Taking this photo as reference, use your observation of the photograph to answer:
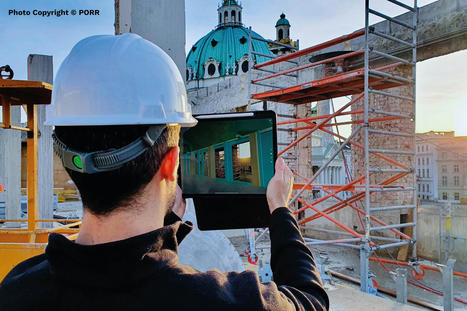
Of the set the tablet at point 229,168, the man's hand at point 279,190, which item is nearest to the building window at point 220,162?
the tablet at point 229,168

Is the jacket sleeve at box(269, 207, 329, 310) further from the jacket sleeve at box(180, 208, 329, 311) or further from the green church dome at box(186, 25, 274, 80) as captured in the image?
the green church dome at box(186, 25, 274, 80)

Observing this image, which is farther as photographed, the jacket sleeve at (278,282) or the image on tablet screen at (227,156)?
the image on tablet screen at (227,156)

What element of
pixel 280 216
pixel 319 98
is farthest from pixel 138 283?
pixel 319 98

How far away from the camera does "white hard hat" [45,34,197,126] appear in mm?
790

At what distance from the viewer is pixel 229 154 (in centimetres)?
144

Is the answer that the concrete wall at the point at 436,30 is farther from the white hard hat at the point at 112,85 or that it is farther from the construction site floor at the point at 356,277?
the white hard hat at the point at 112,85

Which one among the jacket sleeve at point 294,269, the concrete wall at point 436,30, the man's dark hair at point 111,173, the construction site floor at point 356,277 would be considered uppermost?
the concrete wall at point 436,30

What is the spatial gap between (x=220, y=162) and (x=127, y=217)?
0.66 metres

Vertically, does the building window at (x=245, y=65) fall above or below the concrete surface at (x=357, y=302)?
A: above

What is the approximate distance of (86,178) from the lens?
76cm

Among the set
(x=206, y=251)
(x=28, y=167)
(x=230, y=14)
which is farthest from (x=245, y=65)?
(x=206, y=251)

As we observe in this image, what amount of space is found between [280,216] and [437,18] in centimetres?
658

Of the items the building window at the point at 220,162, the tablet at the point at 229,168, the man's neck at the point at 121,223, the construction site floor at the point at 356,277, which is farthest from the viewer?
the construction site floor at the point at 356,277

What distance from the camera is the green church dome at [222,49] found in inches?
1746
